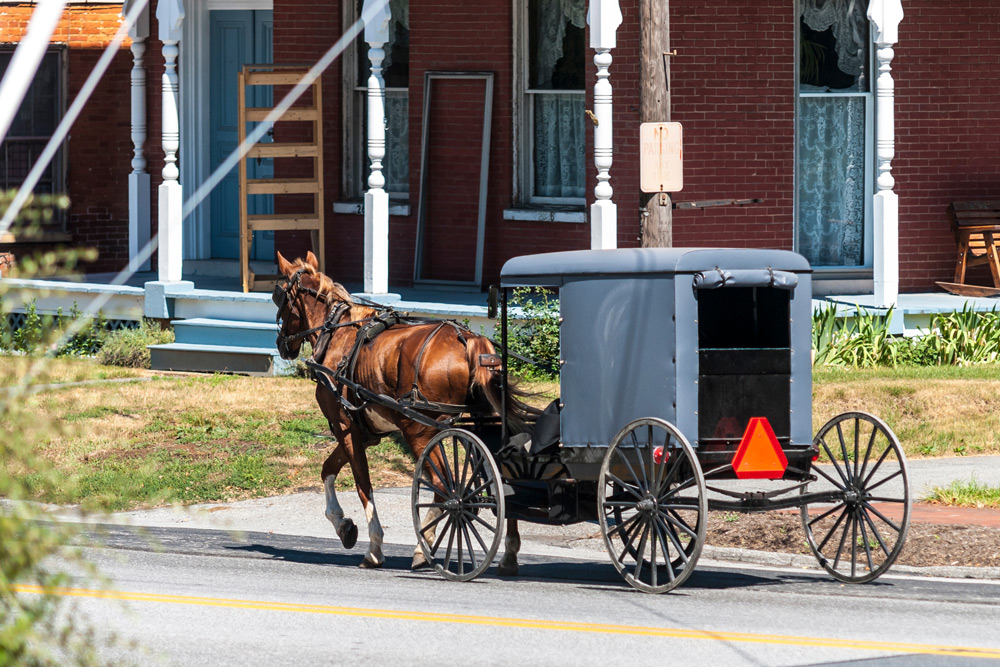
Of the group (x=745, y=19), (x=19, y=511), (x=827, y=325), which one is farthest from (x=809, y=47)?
(x=19, y=511)

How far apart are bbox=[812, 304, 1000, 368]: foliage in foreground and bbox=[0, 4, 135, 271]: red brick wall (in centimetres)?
1087

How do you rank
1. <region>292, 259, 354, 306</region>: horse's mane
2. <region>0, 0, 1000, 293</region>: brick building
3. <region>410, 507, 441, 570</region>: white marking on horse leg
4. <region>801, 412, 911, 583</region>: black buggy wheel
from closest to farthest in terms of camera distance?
<region>801, 412, 911, 583</region>: black buggy wheel < <region>410, 507, 441, 570</region>: white marking on horse leg < <region>292, 259, 354, 306</region>: horse's mane < <region>0, 0, 1000, 293</region>: brick building

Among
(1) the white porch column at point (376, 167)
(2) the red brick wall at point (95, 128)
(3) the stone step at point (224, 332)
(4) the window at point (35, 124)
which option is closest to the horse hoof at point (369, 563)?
(1) the white porch column at point (376, 167)

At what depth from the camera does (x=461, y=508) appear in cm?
891

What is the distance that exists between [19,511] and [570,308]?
216 inches

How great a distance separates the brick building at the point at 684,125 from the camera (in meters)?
16.5

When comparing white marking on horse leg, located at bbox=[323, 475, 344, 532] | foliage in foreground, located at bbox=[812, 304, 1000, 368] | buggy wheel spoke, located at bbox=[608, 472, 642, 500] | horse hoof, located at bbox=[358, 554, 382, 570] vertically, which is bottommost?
horse hoof, located at bbox=[358, 554, 382, 570]

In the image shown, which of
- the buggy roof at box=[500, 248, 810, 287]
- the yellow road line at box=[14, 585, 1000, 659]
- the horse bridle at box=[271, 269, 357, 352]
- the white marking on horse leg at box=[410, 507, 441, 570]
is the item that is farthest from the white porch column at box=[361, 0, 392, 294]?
the yellow road line at box=[14, 585, 1000, 659]

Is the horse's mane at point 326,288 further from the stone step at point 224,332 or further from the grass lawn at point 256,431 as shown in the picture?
the stone step at point 224,332

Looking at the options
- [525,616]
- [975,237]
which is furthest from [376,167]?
[525,616]

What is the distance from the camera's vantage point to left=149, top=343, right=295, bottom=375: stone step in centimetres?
1684

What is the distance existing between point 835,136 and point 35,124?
11.4m

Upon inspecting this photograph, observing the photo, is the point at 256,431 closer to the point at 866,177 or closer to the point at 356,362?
the point at 356,362

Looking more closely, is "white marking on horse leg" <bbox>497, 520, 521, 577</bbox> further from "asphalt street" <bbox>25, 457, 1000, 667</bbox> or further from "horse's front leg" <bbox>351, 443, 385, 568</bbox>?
"horse's front leg" <bbox>351, 443, 385, 568</bbox>
